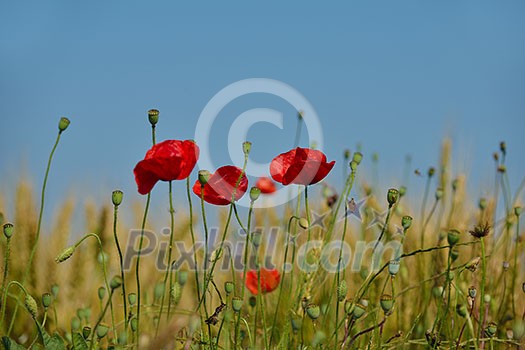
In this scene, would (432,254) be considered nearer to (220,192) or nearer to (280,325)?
(280,325)

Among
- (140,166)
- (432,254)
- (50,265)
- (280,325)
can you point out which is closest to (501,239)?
(432,254)

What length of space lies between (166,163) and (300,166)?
23 cm

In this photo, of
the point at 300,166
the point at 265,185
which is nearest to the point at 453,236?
the point at 300,166

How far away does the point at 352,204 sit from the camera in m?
1.32

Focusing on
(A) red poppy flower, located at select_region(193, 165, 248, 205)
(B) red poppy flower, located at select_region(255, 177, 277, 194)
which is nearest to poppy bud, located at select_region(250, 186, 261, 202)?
(A) red poppy flower, located at select_region(193, 165, 248, 205)

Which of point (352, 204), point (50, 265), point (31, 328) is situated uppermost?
point (352, 204)

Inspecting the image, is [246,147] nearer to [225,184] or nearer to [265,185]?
[225,184]

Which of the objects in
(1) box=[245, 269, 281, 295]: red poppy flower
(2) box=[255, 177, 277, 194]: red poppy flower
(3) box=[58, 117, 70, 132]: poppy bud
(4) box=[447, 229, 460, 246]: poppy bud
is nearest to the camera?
(4) box=[447, 229, 460, 246]: poppy bud

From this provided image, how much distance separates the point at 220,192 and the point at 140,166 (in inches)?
6.0

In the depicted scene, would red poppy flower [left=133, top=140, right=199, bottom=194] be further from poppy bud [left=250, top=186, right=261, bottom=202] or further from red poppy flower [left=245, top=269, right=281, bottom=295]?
red poppy flower [left=245, top=269, right=281, bottom=295]

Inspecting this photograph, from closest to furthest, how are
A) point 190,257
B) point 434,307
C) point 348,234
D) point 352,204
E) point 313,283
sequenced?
point 352,204, point 313,283, point 190,257, point 434,307, point 348,234

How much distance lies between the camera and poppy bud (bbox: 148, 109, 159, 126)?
3.86 ft

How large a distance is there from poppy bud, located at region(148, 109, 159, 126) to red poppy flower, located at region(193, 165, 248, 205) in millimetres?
139

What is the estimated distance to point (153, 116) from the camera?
3.87ft
